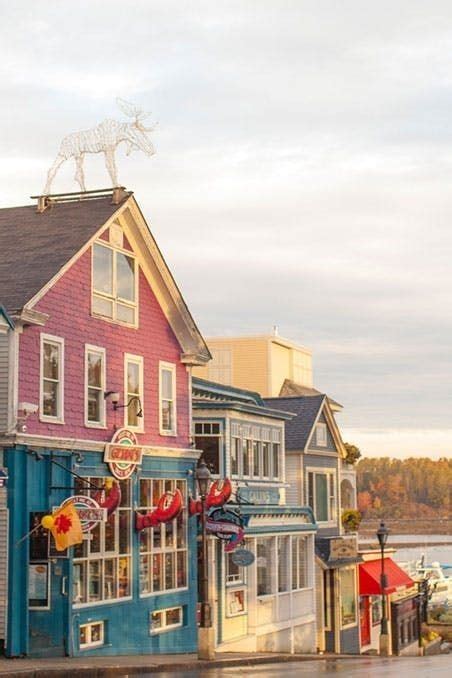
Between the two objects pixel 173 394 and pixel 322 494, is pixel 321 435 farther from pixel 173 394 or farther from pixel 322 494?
pixel 173 394

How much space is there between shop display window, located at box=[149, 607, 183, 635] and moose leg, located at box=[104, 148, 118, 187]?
38.5ft

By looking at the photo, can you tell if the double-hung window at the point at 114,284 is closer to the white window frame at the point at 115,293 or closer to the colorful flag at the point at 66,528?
the white window frame at the point at 115,293

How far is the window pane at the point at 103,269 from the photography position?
28766mm

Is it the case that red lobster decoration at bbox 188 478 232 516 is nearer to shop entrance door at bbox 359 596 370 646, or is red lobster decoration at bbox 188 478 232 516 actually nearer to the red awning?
the red awning

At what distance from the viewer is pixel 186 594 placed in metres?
32.3

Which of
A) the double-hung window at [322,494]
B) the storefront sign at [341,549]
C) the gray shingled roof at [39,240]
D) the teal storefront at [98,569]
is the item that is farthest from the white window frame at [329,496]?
the gray shingled roof at [39,240]

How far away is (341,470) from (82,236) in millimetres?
26147

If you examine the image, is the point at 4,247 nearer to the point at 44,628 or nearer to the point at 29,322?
the point at 29,322

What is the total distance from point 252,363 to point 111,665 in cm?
3743

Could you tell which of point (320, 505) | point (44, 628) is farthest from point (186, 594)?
point (320, 505)

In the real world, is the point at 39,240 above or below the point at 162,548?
above

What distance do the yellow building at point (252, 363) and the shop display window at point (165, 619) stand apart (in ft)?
93.2

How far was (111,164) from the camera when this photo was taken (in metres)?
31.3

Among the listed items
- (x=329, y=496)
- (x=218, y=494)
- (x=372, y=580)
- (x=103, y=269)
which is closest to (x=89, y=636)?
(x=218, y=494)
